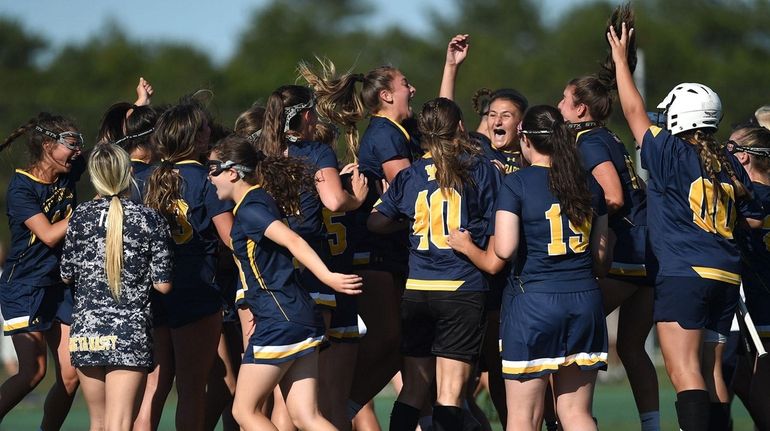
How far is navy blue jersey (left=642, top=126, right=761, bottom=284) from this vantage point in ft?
21.2

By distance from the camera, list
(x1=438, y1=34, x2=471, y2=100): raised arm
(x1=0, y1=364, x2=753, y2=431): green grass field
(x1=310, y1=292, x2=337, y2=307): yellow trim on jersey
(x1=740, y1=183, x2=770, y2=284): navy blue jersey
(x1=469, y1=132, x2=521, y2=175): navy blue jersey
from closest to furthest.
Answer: (x1=310, y1=292, x2=337, y2=307): yellow trim on jersey, (x1=469, y1=132, x2=521, y2=175): navy blue jersey, (x1=740, y1=183, x2=770, y2=284): navy blue jersey, (x1=438, y1=34, x2=471, y2=100): raised arm, (x1=0, y1=364, x2=753, y2=431): green grass field

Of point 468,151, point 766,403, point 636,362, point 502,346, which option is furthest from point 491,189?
point 766,403

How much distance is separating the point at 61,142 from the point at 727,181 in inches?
154

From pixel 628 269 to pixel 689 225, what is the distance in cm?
64

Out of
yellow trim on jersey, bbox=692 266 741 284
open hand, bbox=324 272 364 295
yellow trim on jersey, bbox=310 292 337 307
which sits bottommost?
yellow trim on jersey, bbox=310 292 337 307

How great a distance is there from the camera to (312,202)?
6828mm

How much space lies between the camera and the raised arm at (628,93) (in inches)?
257

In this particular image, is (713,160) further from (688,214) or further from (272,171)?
(272,171)

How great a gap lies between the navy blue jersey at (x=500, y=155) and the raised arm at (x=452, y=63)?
13.6 inches

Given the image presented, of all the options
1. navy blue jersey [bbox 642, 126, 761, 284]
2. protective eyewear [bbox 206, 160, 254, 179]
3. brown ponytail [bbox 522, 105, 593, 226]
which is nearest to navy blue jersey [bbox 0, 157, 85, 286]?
protective eyewear [bbox 206, 160, 254, 179]

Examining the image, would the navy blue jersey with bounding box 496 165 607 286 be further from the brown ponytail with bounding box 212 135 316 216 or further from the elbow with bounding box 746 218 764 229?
the elbow with bounding box 746 218 764 229

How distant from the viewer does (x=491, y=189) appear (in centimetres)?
673

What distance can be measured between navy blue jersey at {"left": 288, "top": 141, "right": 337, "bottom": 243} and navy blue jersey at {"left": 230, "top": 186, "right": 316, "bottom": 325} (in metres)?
0.59

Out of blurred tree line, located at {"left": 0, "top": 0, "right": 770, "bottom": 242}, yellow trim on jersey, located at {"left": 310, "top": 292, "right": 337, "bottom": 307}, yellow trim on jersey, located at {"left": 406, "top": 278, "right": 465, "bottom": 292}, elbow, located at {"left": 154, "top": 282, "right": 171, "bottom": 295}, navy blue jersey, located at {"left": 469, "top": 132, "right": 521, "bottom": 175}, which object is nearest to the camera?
elbow, located at {"left": 154, "top": 282, "right": 171, "bottom": 295}
